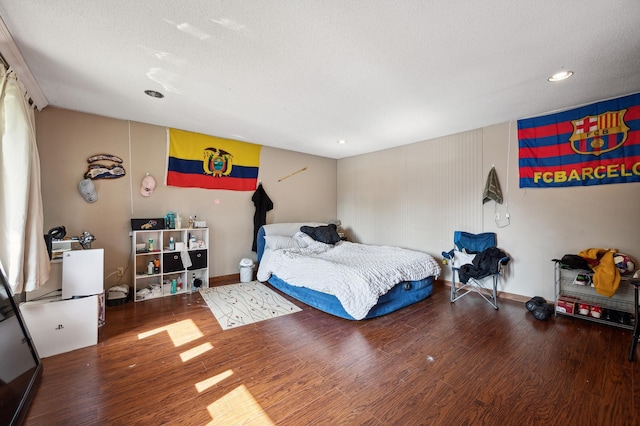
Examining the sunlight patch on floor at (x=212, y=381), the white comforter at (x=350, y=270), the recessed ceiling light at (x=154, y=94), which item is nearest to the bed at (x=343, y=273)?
the white comforter at (x=350, y=270)

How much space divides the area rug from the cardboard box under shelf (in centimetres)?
315

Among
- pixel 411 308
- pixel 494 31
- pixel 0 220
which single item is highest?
pixel 494 31

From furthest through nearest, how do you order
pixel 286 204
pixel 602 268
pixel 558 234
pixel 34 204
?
pixel 286 204 → pixel 558 234 → pixel 602 268 → pixel 34 204

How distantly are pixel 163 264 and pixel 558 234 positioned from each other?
5.39 m

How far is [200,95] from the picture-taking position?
112 inches

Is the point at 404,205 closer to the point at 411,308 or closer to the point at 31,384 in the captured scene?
the point at 411,308

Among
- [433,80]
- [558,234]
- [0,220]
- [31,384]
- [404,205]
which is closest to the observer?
[31,384]

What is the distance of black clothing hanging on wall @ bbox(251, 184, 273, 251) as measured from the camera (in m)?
4.88

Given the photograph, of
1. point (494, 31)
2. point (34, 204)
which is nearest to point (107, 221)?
point (34, 204)

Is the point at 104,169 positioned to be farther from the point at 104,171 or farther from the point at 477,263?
the point at 477,263

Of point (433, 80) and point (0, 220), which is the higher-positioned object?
point (433, 80)

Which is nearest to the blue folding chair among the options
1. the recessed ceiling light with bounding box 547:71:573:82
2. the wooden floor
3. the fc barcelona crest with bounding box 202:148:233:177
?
the wooden floor

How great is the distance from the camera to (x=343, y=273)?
9.94ft

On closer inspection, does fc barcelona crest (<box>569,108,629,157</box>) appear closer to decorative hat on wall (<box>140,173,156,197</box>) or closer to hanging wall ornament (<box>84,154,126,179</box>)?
decorative hat on wall (<box>140,173,156,197</box>)
